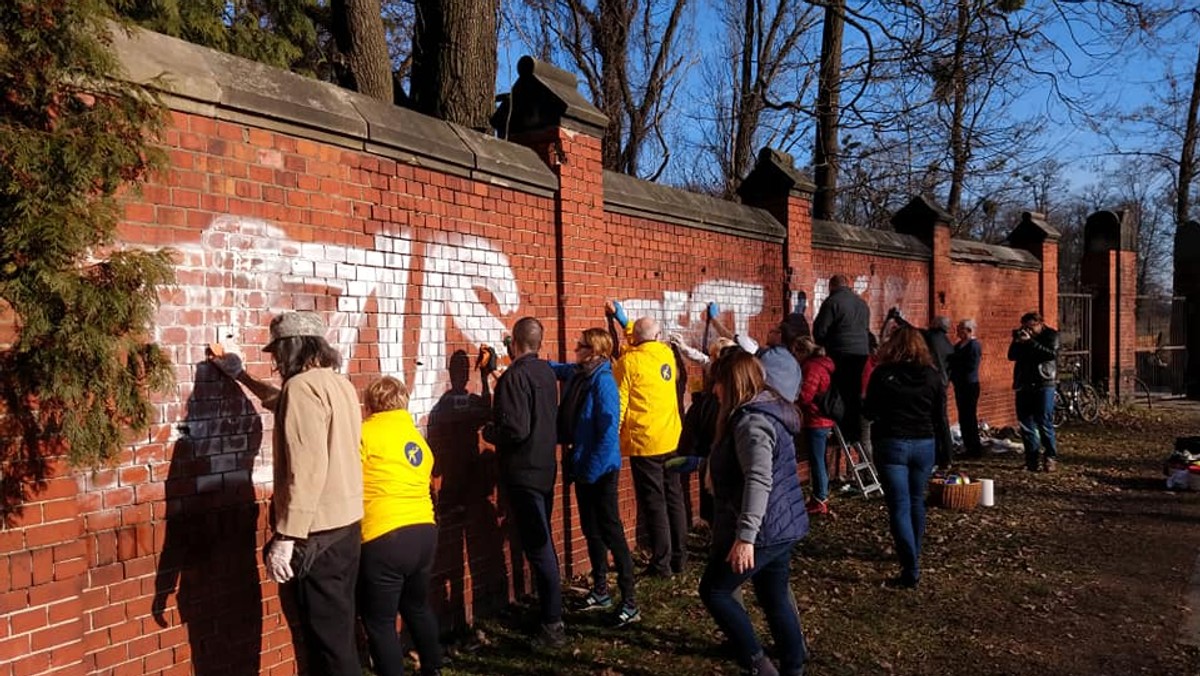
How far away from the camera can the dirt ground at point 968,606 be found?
457 cm

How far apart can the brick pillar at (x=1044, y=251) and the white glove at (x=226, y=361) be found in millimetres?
14569

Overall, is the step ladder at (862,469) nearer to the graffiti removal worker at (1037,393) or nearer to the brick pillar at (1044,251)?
the graffiti removal worker at (1037,393)

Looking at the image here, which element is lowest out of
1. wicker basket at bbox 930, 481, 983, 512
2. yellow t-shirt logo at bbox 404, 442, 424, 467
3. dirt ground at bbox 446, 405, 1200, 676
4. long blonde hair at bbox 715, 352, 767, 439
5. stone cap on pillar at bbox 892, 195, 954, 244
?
dirt ground at bbox 446, 405, 1200, 676

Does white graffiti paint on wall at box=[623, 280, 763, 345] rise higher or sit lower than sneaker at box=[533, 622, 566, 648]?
higher

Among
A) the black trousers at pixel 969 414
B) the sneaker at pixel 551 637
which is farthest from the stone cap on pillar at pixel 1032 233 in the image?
the sneaker at pixel 551 637

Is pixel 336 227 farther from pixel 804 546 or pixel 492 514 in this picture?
pixel 804 546

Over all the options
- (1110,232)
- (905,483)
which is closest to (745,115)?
(1110,232)

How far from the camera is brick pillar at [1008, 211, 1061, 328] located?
14.9 metres

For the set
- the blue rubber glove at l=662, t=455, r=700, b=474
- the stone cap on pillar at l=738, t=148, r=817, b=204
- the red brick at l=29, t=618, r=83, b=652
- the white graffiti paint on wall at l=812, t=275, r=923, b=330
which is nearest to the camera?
the red brick at l=29, t=618, r=83, b=652

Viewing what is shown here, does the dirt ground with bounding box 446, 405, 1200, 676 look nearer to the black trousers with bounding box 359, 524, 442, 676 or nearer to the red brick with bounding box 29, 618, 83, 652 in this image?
the black trousers with bounding box 359, 524, 442, 676

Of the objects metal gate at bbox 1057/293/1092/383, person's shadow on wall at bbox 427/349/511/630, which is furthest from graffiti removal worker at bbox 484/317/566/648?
metal gate at bbox 1057/293/1092/383

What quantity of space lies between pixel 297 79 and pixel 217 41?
5116mm

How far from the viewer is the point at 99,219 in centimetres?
294

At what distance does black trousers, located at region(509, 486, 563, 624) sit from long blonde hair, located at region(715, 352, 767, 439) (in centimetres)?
144
